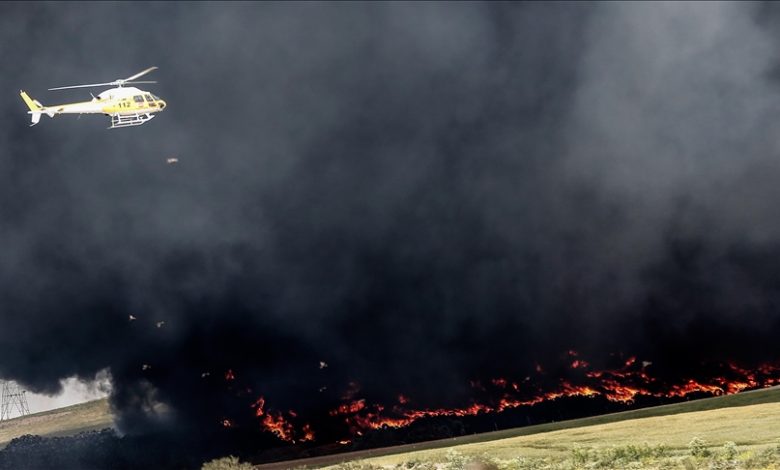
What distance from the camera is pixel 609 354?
182625mm


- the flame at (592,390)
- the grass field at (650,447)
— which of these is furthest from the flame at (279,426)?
the grass field at (650,447)

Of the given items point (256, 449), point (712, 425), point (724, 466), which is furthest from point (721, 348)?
point (724, 466)

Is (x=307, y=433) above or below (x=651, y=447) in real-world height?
above

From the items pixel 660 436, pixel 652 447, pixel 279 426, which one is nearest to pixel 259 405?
pixel 279 426

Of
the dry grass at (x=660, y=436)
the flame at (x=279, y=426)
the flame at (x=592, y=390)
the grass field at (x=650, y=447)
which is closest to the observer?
the grass field at (x=650, y=447)

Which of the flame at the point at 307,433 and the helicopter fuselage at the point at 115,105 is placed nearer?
the helicopter fuselage at the point at 115,105

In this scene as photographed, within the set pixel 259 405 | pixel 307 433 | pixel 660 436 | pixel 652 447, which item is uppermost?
pixel 259 405

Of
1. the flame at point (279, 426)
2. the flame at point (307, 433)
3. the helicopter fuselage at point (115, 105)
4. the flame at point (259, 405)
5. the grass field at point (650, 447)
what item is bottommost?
the grass field at point (650, 447)

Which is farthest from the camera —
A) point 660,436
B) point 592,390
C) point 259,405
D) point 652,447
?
point 259,405

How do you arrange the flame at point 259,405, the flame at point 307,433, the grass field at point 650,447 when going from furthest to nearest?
the flame at point 259,405, the flame at point 307,433, the grass field at point 650,447

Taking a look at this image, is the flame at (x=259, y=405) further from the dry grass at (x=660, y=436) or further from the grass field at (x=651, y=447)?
the dry grass at (x=660, y=436)

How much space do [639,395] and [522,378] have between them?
99.4ft

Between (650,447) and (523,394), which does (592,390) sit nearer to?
(523,394)

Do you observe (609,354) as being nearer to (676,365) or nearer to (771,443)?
(676,365)
